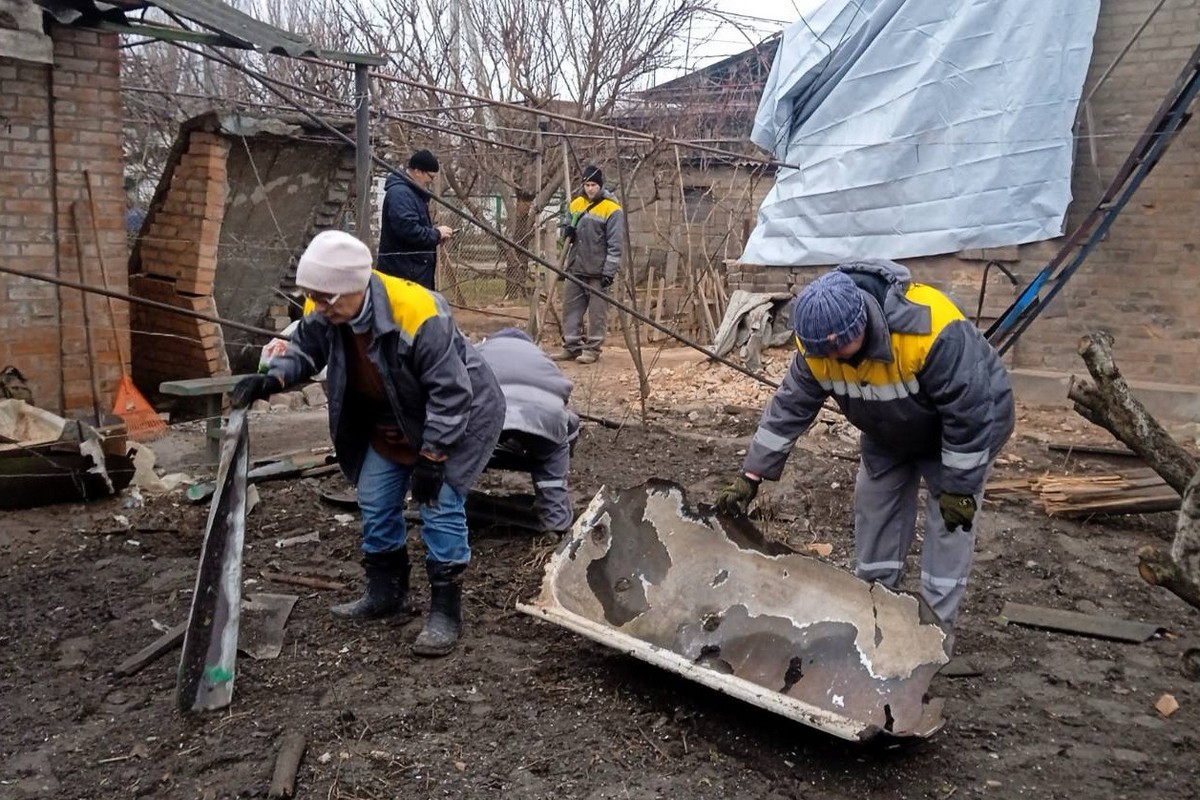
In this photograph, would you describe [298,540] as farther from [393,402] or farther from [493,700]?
[493,700]

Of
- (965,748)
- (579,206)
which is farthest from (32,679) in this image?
(579,206)

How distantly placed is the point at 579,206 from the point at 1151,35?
5.01 m

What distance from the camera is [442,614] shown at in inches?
153

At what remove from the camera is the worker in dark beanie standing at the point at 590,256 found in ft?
32.3

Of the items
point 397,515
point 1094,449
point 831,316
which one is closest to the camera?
point 831,316

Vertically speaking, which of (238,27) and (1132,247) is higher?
(238,27)

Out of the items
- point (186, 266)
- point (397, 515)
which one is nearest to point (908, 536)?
point (397, 515)

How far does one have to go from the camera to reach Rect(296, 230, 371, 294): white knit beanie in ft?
10.7

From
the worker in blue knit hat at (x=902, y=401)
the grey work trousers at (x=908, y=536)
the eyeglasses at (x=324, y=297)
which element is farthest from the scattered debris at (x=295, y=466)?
the grey work trousers at (x=908, y=536)

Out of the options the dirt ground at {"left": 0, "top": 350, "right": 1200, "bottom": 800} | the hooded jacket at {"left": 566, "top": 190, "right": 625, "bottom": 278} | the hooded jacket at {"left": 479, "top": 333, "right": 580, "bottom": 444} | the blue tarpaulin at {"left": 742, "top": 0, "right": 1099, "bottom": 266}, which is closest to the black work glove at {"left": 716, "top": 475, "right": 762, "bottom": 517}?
the dirt ground at {"left": 0, "top": 350, "right": 1200, "bottom": 800}

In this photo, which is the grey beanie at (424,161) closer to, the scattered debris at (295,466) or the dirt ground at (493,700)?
the scattered debris at (295,466)

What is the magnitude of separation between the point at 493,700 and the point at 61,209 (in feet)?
14.4

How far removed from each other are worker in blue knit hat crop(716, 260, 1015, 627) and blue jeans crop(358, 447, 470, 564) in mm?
1025

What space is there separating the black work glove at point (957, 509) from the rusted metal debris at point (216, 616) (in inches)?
93.7
